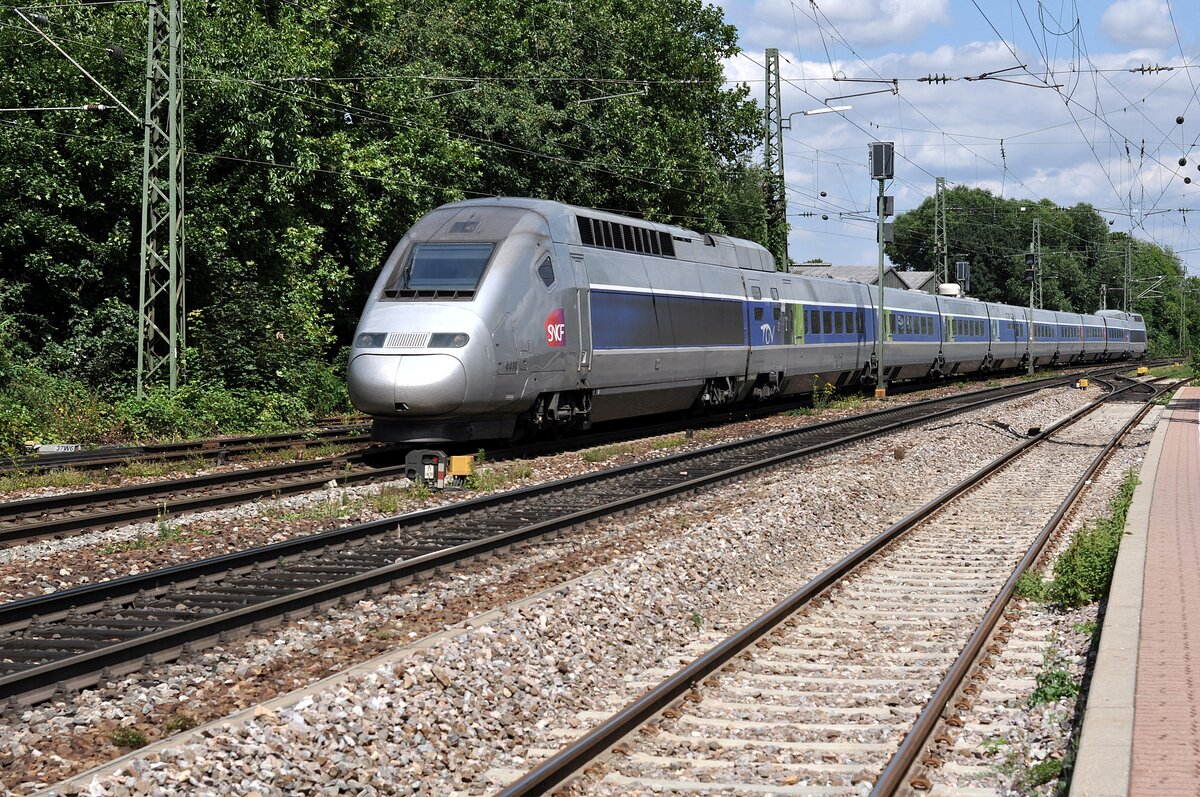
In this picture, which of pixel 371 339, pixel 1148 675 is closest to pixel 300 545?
pixel 371 339

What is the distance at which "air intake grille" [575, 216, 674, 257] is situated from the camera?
→ 19.4 meters

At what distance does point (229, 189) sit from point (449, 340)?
38.3ft

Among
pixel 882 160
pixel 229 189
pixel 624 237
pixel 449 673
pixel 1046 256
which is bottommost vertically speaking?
pixel 449 673

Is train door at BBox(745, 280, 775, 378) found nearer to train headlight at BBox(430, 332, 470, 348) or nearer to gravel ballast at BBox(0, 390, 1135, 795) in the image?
train headlight at BBox(430, 332, 470, 348)

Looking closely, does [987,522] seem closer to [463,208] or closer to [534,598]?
[534,598]

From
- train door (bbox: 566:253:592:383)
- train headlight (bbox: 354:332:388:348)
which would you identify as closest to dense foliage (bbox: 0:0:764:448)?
train headlight (bbox: 354:332:388:348)

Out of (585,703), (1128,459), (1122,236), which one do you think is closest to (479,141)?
(1128,459)

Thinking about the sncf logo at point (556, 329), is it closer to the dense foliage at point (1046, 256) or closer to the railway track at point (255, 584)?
the railway track at point (255, 584)

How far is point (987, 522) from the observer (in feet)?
46.0

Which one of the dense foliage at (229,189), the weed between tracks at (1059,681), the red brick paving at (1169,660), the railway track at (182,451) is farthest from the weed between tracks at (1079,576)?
the dense foliage at (229,189)

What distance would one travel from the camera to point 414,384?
15664 mm

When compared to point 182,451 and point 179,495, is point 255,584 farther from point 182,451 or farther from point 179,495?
point 182,451

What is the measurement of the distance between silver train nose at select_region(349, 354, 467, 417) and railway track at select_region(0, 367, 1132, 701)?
2.04m

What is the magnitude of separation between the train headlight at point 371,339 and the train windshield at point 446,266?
0.96 metres
